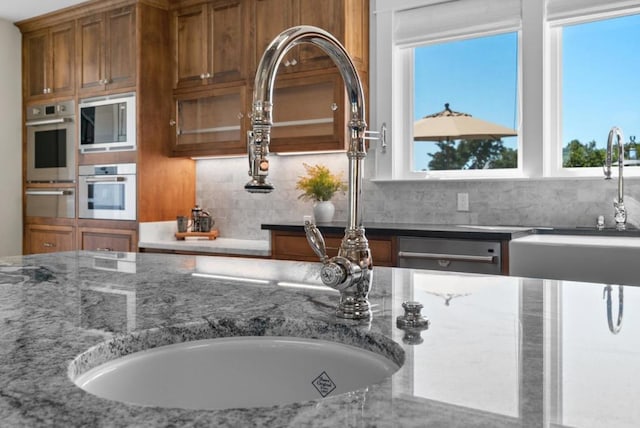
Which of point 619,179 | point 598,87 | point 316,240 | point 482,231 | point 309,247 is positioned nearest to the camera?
point 316,240

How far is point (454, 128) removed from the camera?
12.5ft

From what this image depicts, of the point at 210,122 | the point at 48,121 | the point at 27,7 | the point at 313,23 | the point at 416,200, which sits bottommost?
the point at 416,200

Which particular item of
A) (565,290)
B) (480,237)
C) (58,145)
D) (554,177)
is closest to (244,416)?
(565,290)

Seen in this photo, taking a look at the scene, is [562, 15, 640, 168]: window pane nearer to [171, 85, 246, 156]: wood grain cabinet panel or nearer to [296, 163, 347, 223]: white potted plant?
[296, 163, 347, 223]: white potted plant

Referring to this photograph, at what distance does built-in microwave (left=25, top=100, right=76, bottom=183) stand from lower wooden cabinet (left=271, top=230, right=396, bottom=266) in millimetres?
2190

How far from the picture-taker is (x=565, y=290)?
130cm

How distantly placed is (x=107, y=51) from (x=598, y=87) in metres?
3.51

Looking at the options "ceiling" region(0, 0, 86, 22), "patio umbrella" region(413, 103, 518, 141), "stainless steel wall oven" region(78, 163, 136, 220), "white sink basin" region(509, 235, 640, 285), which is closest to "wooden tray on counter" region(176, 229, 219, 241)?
"stainless steel wall oven" region(78, 163, 136, 220)

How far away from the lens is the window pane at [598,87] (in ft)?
10.8

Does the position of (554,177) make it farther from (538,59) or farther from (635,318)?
(635,318)

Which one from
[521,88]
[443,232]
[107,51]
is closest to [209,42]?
[107,51]

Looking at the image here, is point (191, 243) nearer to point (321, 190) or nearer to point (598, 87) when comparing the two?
point (321, 190)

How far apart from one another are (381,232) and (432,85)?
1.25 meters

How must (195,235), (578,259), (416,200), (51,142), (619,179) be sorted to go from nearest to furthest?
(578,259), (619,179), (416,200), (195,235), (51,142)
